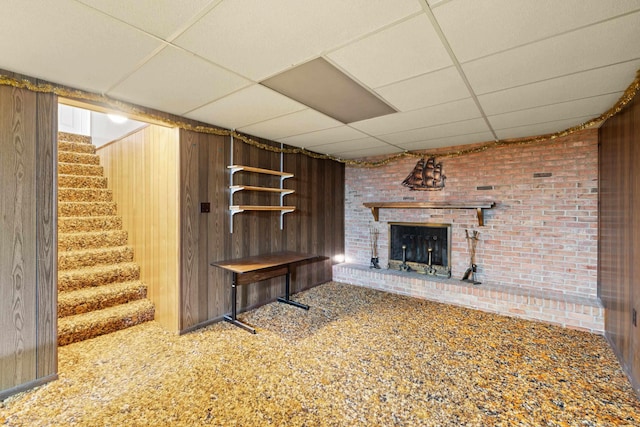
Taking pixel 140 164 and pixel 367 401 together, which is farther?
pixel 140 164

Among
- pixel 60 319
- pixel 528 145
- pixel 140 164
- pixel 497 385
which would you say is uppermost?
pixel 528 145

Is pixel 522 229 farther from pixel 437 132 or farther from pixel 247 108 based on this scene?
pixel 247 108

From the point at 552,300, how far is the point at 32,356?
477cm

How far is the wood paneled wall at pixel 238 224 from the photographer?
Answer: 2.98 m

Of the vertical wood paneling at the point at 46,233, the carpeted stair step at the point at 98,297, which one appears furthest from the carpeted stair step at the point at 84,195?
the vertical wood paneling at the point at 46,233

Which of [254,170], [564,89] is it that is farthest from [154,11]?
[564,89]

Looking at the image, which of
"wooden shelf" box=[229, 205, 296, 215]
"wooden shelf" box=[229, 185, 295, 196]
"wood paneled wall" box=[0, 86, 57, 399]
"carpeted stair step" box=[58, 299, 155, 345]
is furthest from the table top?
"wood paneled wall" box=[0, 86, 57, 399]

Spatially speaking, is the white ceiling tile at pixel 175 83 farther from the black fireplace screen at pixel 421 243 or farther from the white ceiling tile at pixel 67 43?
the black fireplace screen at pixel 421 243

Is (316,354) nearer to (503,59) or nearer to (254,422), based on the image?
(254,422)

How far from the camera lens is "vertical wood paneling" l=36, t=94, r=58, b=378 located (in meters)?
2.09

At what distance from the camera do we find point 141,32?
1.51m

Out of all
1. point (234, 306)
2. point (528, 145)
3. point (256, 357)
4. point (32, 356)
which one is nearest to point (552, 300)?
point (528, 145)

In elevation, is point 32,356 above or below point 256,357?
above

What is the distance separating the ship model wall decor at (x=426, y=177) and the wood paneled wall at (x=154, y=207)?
3328mm
